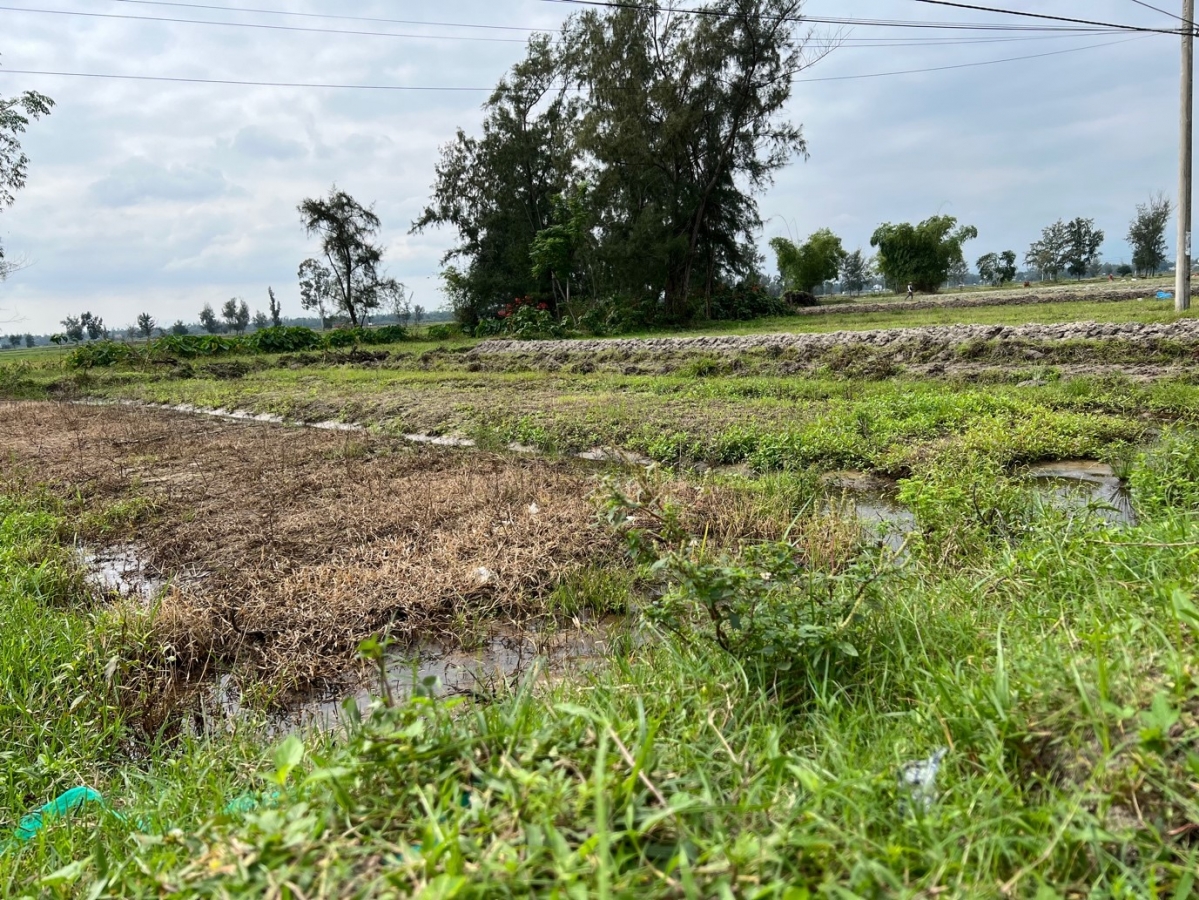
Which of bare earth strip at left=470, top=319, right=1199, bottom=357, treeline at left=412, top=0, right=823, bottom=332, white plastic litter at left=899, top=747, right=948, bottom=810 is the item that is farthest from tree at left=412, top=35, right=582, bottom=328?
white plastic litter at left=899, top=747, right=948, bottom=810

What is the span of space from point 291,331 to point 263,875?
26284mm

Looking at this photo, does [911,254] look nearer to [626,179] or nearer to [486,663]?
[626,179]

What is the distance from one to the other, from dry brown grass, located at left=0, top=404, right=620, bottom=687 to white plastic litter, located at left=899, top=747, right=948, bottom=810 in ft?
6.69

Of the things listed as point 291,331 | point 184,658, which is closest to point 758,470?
point 184,658

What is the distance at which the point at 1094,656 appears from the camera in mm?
1397

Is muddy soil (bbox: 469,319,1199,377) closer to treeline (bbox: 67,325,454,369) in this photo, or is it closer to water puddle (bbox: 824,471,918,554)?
water puddle (bbox: 824,471,918,554)

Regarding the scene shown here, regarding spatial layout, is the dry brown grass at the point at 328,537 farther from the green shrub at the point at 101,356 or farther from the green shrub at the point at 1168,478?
the green shrub at the point at 101,356

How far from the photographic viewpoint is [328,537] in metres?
4.12

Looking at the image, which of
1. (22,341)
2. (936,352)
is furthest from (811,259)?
(22,341)

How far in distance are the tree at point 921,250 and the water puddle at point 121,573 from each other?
3938cm

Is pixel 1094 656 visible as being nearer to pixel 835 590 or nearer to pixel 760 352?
pixel 835 590

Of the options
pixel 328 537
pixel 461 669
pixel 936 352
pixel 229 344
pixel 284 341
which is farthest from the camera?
pixel 284 341

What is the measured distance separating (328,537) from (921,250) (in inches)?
1553

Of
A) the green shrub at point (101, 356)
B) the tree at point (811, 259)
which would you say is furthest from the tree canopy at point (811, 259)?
the green shrub at point (101, 356)
